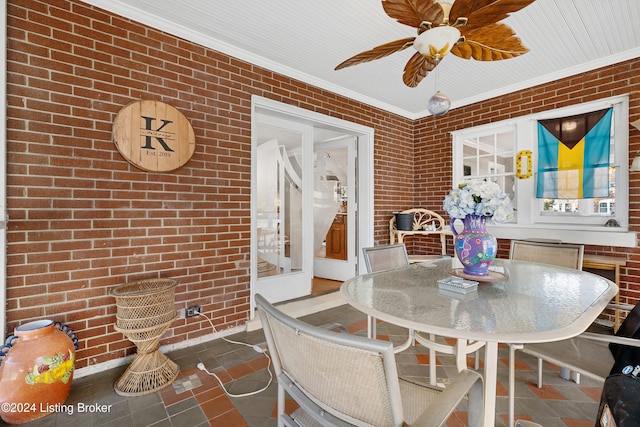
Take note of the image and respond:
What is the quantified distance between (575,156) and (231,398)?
4021 millimetres

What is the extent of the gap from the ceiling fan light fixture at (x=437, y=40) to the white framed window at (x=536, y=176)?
265 cm

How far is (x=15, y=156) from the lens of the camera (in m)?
1.83

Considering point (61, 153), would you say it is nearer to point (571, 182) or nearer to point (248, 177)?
point (248, 177)

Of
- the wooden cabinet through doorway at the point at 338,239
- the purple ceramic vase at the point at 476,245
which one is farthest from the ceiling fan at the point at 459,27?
the wooden cabinet through doorway at the point at 338,239

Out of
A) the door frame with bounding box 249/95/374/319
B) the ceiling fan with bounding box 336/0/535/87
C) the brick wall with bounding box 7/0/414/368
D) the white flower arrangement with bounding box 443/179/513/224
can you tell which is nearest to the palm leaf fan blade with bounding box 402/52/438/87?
the ceiling fan with bounding box 336/0/535/87

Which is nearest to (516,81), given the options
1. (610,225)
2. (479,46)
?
(610,225)

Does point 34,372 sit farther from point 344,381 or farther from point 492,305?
point 492,305

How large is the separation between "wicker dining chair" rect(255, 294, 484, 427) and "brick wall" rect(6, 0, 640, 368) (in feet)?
5.76

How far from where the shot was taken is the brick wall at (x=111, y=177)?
73.5 inches

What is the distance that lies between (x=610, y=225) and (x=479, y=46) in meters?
2.61

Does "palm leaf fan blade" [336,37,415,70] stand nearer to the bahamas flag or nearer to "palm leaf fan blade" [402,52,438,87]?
"palm leaf fan blade" [402,52,438,87]

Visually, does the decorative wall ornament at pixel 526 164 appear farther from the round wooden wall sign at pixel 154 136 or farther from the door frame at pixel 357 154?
the round wooden wall sign at pixel 154 136

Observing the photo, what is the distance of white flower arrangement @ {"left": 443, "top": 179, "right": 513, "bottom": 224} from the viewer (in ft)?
5.04

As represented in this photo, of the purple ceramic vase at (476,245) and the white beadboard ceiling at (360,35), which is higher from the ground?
the white beadboard ceiling at (360,35)
